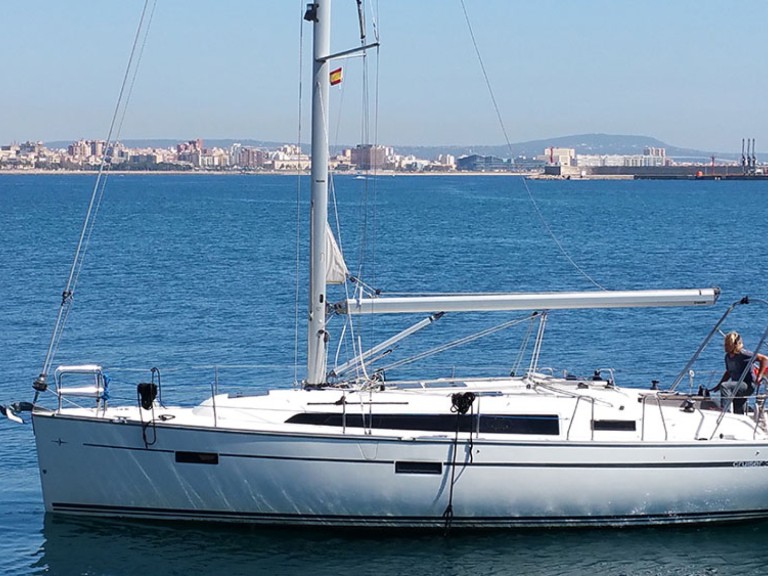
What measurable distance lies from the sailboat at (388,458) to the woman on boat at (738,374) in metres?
0.56

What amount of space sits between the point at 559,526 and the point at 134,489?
632cm

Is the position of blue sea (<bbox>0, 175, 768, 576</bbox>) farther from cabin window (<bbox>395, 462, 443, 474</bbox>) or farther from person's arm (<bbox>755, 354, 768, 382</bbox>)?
person's arm (<bbox>755, 354, 768, 382</bbox>)

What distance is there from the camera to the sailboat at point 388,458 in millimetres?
17922

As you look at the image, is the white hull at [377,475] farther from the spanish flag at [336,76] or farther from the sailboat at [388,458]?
the spanish flag at [336,76]

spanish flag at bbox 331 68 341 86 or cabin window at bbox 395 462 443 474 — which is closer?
cabin window at bbox 395 462 443 474

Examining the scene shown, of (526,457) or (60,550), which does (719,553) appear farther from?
(60,550)

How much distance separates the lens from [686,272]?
53.9 m

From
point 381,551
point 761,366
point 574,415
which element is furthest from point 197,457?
point 761,366

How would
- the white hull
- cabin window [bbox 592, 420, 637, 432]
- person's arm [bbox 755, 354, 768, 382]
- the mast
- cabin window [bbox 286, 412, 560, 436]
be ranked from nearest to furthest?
1. the white hull
2. cabin window [bbox 286, 412, 560, 436]
3. cabin window [bbox 592, 420, 637, 432]
4. the mast
5. person's arm [bbox 755, 354, 768, 382]

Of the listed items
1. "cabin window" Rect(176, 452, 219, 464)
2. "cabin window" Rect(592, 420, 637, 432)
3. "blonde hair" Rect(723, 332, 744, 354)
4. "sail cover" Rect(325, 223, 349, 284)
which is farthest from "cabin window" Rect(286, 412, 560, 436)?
"blonde hair" Rect(723, 332, 744, 354)

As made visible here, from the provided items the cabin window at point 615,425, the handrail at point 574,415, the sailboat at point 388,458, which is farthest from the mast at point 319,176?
the cabin window at point 615,425

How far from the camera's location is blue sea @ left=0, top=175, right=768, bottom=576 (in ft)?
59.1

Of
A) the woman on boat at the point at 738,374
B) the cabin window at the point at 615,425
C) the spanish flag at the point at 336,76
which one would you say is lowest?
the cabin window at the point at 615,425

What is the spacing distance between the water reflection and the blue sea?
1.3 inches
